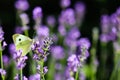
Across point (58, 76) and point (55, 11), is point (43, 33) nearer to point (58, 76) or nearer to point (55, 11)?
point (58, 76)

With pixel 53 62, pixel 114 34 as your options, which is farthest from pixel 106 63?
pixel 114 34

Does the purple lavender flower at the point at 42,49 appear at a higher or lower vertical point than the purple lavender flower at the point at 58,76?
lower

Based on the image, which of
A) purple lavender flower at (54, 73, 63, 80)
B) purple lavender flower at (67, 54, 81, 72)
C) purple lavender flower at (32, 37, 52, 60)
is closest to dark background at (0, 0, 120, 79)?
purple lavender flower at (54, 73, 63, 80)

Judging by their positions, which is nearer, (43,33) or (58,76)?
(43,33)

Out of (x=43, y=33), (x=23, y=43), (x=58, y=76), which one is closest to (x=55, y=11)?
(x=58, y=76)

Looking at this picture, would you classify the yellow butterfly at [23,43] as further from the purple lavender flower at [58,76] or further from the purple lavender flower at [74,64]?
the purple lavender flower at [58,76]

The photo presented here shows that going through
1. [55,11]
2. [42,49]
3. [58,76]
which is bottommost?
[42,49]

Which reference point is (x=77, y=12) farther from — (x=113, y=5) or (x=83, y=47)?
(x=83, y=47)

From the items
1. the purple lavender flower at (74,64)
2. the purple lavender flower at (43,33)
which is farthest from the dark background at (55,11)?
the purple lavender flower at (74,64)

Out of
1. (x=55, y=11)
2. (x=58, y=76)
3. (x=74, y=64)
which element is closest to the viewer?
(x=74, y=64)

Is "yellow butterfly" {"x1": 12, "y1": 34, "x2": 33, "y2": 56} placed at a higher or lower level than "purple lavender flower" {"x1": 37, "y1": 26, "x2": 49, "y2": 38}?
lower

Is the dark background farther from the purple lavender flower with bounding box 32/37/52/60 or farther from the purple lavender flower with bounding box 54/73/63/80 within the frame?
the purple lavender flower with bounding box 32/37/52/60

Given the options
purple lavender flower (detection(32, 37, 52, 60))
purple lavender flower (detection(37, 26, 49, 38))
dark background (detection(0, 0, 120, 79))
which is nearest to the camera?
purple lavender flower (detection(32, 37, 52, 60))
